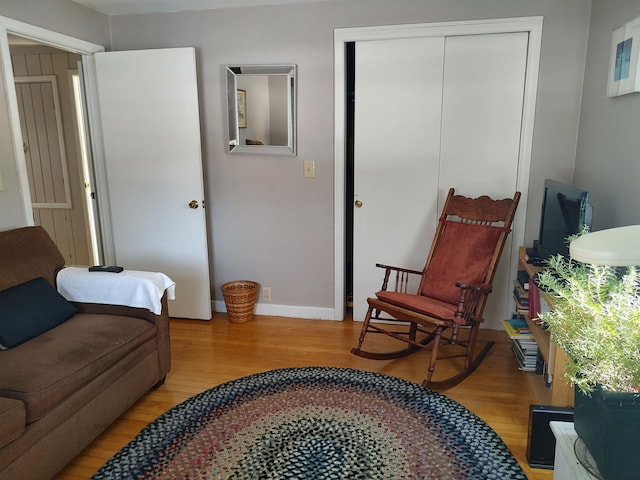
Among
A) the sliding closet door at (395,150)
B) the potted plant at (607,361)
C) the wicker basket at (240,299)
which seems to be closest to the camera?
the potted plant at (607,361)

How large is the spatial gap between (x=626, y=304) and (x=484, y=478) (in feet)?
3.42

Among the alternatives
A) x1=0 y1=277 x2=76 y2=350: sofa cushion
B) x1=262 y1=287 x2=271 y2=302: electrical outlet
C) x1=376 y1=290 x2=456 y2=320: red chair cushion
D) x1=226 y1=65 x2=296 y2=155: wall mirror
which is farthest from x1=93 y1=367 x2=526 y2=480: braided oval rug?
x1=226 y1=65 x2=296 y2=155: wall mirror

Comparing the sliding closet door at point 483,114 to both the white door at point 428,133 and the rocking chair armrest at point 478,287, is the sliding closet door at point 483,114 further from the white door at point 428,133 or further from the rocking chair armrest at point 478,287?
the rocking chair armrest at point 478,287

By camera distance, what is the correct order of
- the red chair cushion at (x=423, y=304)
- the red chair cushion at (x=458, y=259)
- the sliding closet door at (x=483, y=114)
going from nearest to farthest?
Result: the red chair cushion at (x=423, y=304)
the red chair cushion at (x=458, y=259)
the sliding closet door at (x=483, y=114)

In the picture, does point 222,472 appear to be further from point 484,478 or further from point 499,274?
point 499,274

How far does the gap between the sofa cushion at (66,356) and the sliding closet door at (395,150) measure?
168cm

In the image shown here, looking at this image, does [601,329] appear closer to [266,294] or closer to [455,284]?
[455,284]

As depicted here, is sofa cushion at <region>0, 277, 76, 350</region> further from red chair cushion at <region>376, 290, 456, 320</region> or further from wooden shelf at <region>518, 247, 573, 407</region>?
wooden shelf at <region>518, 247, 573, 407</region>

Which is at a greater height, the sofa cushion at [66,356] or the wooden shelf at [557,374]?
the sofa cushion at [66,356]

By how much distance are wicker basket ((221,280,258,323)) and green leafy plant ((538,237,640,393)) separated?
7.97ft

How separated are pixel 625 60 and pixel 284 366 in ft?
7.91

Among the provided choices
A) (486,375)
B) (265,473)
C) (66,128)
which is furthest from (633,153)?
(66,128)

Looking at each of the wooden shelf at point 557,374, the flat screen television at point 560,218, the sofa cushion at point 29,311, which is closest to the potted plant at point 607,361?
the wooden shelf at point 557,374

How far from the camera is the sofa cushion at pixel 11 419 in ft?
4.83
